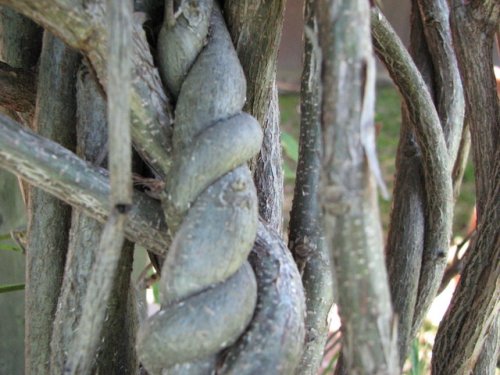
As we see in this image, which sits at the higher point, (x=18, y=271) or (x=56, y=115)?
(x=56, y=115)

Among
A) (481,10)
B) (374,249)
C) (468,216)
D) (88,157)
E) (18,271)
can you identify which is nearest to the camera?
(374,249)

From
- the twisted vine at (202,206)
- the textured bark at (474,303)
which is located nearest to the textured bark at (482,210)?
the textured bark at (474,303)

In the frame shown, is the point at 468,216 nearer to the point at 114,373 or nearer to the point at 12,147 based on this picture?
the point at 114,373

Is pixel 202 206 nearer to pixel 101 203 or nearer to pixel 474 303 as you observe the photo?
pixel 101 203

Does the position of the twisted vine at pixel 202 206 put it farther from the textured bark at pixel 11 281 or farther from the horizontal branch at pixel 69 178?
the textured bark at pixel 11 281

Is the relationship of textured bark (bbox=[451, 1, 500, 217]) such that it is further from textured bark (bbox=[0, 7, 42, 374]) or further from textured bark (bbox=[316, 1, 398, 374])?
textured bark (bbox=[0, 7, 42, 374])

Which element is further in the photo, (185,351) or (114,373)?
(114,373)

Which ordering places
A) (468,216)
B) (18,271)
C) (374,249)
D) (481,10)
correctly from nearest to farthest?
(374,249) < (481,10) < (18,271) < (468,216)

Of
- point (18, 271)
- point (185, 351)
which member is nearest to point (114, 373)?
point (185, 351)
